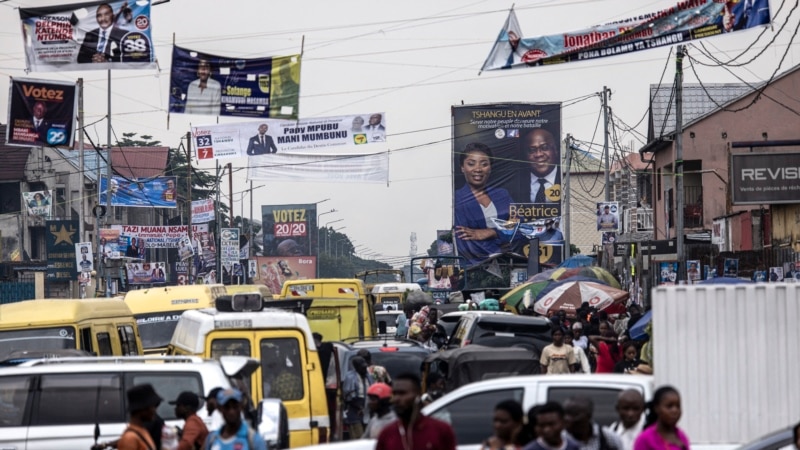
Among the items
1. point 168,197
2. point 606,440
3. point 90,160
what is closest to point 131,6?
point 606,440

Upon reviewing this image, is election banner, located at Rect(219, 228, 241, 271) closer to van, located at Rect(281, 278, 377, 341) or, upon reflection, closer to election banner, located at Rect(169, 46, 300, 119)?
election banner, located at Rect(169, 46, 300, 119)

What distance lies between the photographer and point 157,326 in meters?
23.1

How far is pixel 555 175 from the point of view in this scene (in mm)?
78188

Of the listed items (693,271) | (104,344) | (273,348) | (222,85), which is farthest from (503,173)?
(273,348)

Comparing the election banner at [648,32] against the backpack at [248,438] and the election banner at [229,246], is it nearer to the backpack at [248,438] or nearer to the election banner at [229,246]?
the backpack at [248,438]

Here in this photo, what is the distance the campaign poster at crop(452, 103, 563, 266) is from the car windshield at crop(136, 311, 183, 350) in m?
51.2

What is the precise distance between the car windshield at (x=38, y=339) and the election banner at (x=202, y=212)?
174 feet

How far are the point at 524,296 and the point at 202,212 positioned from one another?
39.9m

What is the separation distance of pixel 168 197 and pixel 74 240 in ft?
55.3

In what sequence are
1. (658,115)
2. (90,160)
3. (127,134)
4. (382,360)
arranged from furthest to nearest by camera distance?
(127,134), (90,160), (658,115), (382,360)

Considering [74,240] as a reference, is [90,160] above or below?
above

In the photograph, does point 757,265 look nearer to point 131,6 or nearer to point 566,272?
point 566,272

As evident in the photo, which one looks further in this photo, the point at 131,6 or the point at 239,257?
the point at 239,257

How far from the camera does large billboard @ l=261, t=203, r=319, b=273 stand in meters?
128
